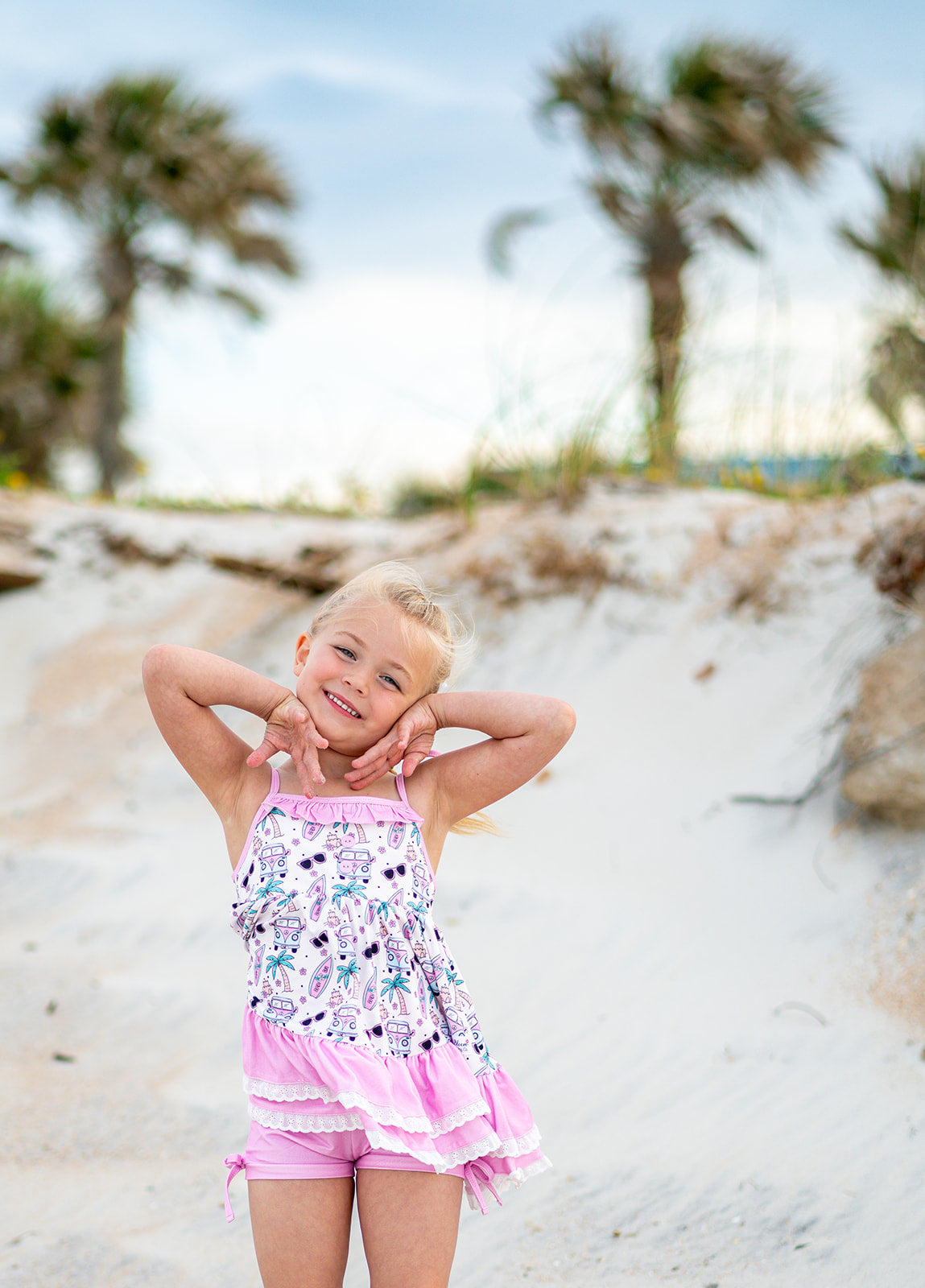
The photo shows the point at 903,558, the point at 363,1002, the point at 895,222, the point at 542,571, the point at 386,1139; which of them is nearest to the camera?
the point at 386,1139

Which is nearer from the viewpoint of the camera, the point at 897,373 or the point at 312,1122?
the point at 312,1122

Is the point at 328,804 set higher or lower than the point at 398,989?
higher

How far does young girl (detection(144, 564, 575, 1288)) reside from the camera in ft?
5.22

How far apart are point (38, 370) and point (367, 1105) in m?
13.9

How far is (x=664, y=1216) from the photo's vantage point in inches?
89.0

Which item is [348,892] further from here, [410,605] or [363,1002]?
[410,605]

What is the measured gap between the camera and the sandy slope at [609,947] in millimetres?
2244

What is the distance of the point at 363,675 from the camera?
1.78 m

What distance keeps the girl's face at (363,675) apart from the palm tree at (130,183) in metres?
11.0

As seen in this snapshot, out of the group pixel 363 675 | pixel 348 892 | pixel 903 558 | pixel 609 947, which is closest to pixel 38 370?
pixel 903 558

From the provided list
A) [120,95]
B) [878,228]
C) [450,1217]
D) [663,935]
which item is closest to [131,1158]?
[450,1217]

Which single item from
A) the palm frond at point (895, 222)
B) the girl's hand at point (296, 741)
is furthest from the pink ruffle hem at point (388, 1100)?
the palm frond at point (895, 222)

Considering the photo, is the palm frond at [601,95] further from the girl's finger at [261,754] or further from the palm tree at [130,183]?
the girl's finger at [261,754]

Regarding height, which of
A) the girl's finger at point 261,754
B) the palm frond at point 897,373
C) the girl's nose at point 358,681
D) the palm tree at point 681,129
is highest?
the palm tree at point 681,129
